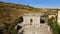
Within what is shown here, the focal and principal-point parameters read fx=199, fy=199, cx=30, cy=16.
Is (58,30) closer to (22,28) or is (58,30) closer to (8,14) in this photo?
(22,28)

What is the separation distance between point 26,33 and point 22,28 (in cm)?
90

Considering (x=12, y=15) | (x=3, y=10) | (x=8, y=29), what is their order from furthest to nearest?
(x=3, y=10) < (x=12, y=15) < (x=8, y=29)

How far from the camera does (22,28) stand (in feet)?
70.4

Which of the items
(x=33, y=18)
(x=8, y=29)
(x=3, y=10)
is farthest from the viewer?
(x=3, y=10)

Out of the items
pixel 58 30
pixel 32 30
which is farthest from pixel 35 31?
pixel 58 30

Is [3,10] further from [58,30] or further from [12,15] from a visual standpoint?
[58,30]

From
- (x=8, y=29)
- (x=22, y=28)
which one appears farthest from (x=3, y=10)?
(x=22, y=28)

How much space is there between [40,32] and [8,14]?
3758cm

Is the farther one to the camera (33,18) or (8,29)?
(8,29)

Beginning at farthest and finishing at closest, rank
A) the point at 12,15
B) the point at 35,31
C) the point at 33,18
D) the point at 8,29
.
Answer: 1. the point at 12,15
2. the point at 8,29
3. the point at 33,18
4. the point at 35,31

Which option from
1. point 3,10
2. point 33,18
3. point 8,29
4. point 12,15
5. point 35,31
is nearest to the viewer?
point 35,31

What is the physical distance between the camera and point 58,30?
24.2 metres

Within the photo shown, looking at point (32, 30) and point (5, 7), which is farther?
point (5, 7)

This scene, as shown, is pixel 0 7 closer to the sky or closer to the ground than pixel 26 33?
closer to the sky
